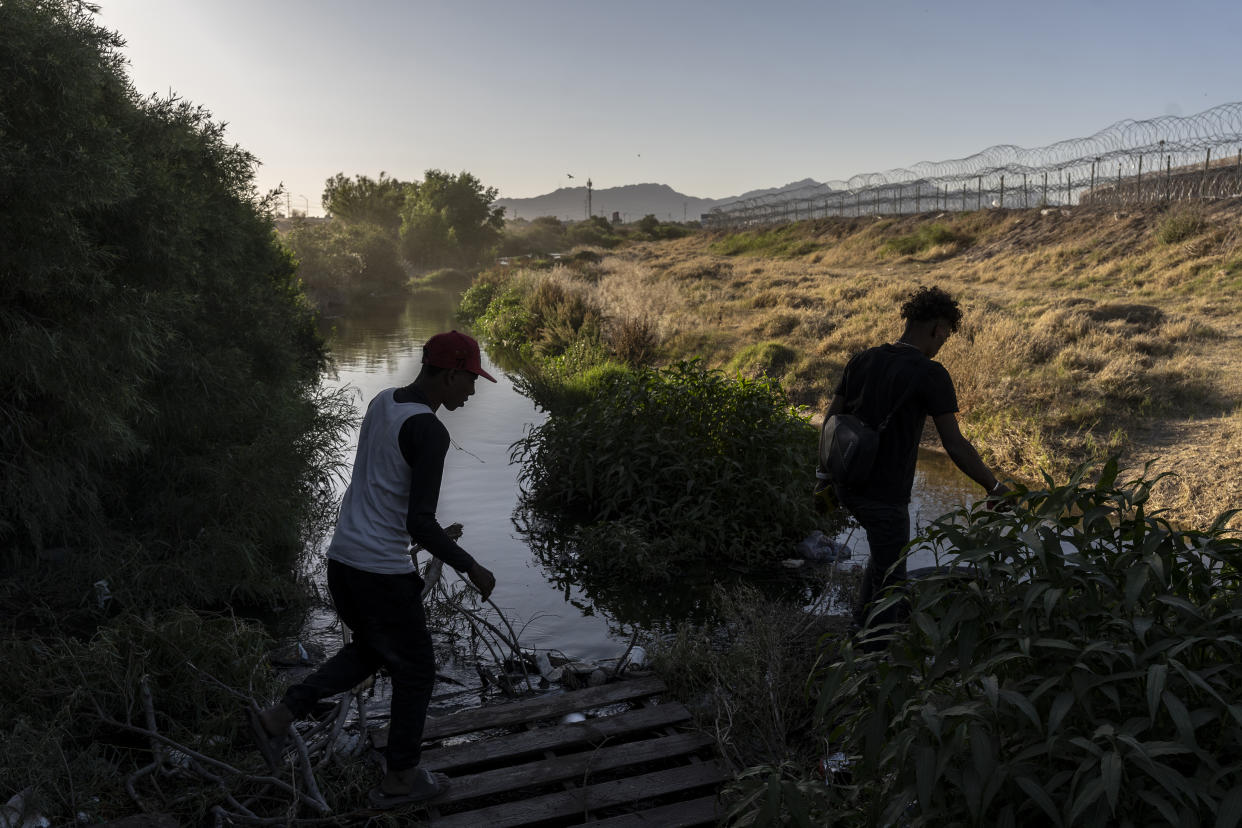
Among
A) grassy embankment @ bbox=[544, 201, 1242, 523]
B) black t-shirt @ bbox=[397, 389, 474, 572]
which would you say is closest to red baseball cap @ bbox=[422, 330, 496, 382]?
black t-shirt @ bbox=[397, 389, 474, 572]

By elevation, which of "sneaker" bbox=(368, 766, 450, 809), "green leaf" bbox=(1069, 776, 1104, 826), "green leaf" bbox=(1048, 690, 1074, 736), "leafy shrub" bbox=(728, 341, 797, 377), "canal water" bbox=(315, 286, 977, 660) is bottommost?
"canal water" bbox=(315, 286, 977, 660)

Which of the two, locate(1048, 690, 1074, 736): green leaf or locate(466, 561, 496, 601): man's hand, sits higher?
locate(1048, 690, 1074, 736): green leaf

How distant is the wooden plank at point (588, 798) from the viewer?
387 cm

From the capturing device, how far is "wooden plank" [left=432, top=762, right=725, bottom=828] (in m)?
3.87

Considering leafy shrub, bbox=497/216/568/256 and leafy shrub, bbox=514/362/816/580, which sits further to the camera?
leafy shrub, bbox=497/216/568/256

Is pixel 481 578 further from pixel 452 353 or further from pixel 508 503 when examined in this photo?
pixel 508 503

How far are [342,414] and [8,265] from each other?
468cm

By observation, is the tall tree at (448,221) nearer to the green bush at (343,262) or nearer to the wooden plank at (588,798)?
the green bush at (343,262)

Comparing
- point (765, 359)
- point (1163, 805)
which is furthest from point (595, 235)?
point (1163, 805)

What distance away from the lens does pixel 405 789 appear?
12.9ft

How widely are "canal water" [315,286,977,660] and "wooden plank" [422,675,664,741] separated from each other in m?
1.41

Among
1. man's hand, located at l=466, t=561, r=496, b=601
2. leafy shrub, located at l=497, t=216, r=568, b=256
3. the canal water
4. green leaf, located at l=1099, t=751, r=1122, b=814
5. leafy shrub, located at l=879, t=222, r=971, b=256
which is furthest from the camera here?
leafy shrub, located at l=497, t=216, r=568, b=256

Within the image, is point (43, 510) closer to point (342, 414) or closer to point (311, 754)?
point (311, 754)

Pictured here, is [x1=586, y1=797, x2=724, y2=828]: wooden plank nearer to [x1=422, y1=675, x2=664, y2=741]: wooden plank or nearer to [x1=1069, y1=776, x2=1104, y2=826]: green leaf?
[x1=422, y1=675, x2=664, y2=741]: wooden plank
